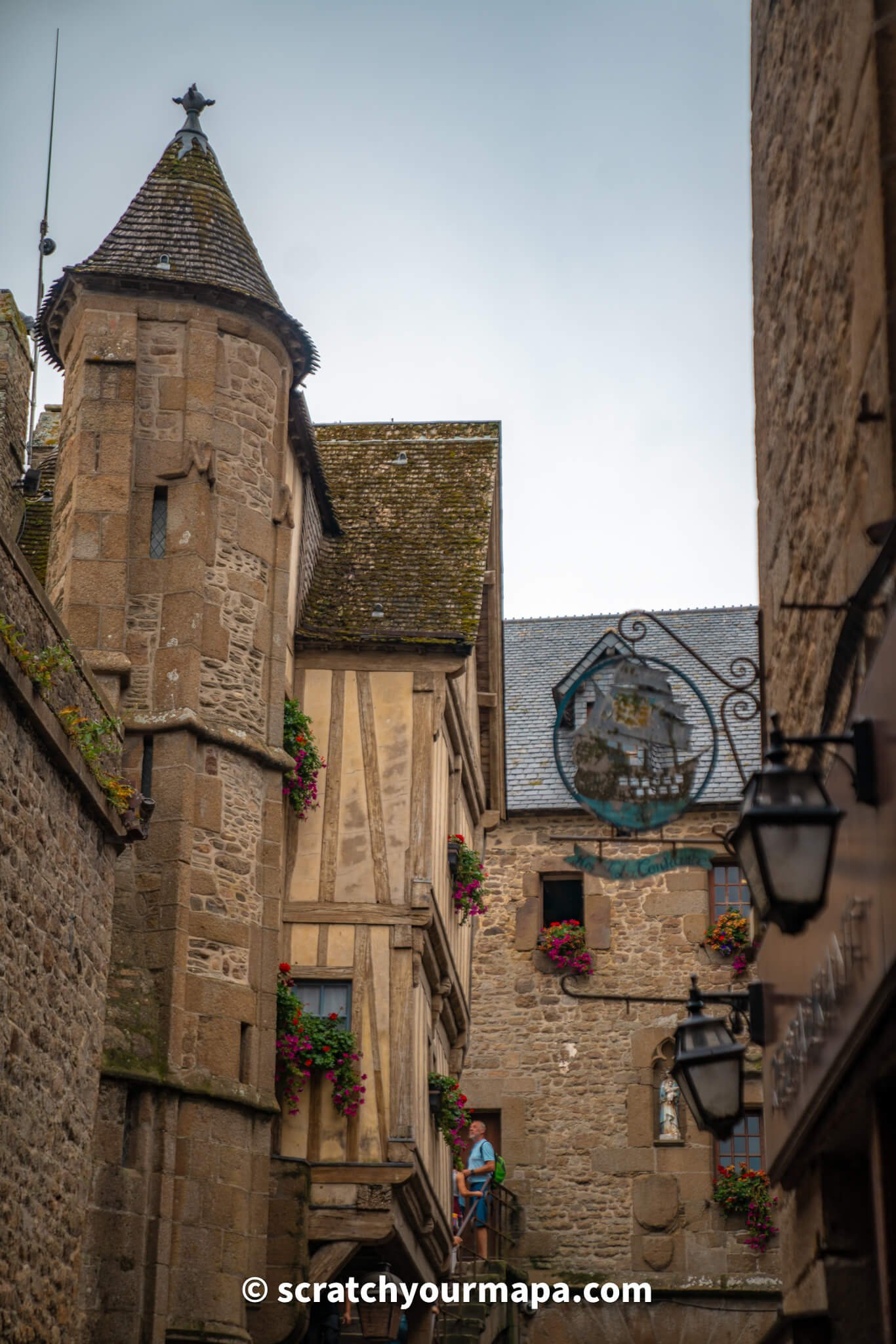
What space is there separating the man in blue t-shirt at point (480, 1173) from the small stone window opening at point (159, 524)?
7004 mm

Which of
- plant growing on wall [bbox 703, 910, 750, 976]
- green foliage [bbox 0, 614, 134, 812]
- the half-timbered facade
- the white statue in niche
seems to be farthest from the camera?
plant growing on wall [bbox 703, 910, 750, 976]

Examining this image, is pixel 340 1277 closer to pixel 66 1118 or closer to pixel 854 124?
pixel 66 1118

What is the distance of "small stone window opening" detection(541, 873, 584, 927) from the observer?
2227 cm

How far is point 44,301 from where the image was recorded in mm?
14016

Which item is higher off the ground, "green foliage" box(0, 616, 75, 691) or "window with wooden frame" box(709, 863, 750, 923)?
"window with wooden frame" box(709, 863, 750, 923)

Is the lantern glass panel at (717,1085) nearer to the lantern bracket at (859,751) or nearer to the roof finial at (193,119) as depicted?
the lantern bracket at (859,751)

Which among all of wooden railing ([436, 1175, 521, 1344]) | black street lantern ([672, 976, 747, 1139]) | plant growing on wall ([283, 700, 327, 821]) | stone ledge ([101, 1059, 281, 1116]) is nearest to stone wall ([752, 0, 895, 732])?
black street lantern ([672, 976, 747, 1139])

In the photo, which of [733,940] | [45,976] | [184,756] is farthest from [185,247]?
[733,940]

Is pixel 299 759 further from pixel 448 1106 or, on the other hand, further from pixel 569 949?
pixel 569 949

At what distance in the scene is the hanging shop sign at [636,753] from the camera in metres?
6.87

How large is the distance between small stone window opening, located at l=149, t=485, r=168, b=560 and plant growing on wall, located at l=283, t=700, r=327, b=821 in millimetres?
1461

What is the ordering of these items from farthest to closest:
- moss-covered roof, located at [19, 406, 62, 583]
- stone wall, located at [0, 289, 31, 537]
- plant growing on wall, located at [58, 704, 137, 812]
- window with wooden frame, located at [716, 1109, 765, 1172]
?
window with wooden frame, located at [716, 1109, 765, 1172] → stone wall, located at [0, 289, 31, 537] → moss-covered roof, located at [19, 406, 62, 583] → plant growing on wall, located at [58, 704, 137, 812]

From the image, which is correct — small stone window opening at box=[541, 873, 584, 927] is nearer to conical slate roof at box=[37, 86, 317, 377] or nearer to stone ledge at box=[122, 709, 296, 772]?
conical slate roof at box=[37, 86, 317, 377]

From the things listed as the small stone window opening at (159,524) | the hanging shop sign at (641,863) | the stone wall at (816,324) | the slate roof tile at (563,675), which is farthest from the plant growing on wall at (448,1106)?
the stone wall at (816,324)
